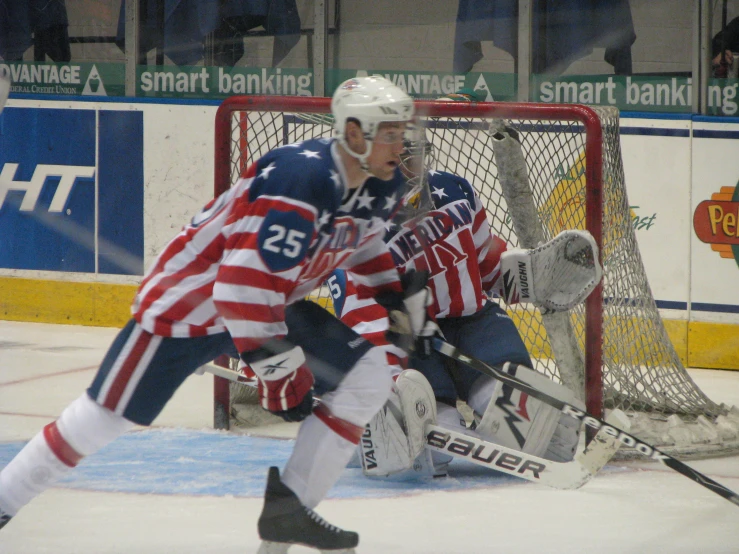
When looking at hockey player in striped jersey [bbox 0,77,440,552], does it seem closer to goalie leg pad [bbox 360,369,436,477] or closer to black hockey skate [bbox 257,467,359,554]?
black hockey skate [bbox 257,467,359,554]

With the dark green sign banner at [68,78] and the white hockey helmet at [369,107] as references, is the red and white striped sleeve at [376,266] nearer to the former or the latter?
the white hockey helmet at [369,107]

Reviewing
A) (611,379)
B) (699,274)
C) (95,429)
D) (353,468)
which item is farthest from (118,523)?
(699,274)

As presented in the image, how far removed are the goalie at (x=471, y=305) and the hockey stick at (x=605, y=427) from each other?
0.28 meters

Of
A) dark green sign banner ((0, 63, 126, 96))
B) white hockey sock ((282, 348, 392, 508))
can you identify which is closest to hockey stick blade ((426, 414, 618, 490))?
white hockey sock ((282, 348, 392, 508))

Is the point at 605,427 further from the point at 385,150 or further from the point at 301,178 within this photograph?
the point at 301,178

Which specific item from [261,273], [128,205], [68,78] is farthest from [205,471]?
[68,78]

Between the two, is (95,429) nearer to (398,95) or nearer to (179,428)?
(398,95)

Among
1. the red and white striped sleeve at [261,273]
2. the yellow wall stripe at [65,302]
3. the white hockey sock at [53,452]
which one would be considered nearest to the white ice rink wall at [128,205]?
the yellow wall stripe at [65,302]

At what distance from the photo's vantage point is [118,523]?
94.9 inches

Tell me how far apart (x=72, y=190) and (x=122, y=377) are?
3.32 metres

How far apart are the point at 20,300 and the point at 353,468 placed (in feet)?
9.20

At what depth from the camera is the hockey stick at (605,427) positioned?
7.68 feet

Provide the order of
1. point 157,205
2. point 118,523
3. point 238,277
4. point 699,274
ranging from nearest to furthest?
point 238,277
point 118,523
point 699,274
point 157,205

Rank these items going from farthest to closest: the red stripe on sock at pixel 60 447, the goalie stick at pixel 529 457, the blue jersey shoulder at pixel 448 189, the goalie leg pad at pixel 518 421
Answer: the blue jersey shoulder at pixel 448 189, the goalie leg pad at pixel 518 421, the goalie stick at pixel 529 457, the red stripe on sock at pixel 60 447
